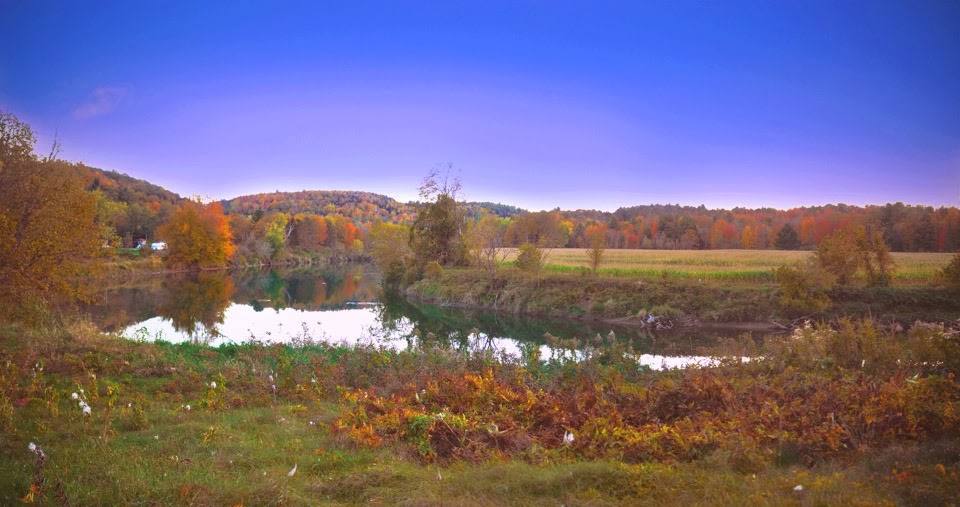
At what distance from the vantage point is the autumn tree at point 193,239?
60.3m

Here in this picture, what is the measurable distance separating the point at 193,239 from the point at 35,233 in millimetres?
55986

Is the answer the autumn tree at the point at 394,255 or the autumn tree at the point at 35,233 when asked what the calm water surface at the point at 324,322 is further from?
the autumn tree at the point at 35,233

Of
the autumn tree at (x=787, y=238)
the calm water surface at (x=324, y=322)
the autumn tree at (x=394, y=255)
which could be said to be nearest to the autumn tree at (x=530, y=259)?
the calm water surface at (x=324, y=322)

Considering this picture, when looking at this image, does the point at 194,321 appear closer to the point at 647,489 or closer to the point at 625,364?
the point at 625,364

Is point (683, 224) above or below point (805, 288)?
above

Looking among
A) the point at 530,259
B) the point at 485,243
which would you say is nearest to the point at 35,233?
the point at 530,259

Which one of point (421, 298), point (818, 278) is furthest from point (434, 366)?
point (421, 298)

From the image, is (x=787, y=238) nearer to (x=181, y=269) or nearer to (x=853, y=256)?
(x=853, y=256)

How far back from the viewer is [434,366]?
1013cm

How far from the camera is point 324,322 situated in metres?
27.3

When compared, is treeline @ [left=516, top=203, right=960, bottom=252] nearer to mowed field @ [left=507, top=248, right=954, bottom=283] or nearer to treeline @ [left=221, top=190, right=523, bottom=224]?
mowed field @ [left=507, top=248, right=954, bottom=283]

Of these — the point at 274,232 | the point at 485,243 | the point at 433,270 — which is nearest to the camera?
the point at 485,243

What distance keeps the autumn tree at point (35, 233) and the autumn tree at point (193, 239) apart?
51819 millimetres

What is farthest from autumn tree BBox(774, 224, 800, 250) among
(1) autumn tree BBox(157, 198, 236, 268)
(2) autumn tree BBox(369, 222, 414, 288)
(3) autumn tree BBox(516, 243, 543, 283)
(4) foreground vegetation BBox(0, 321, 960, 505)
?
(1) autumn tree BBox(157, 198, 236, 268)
